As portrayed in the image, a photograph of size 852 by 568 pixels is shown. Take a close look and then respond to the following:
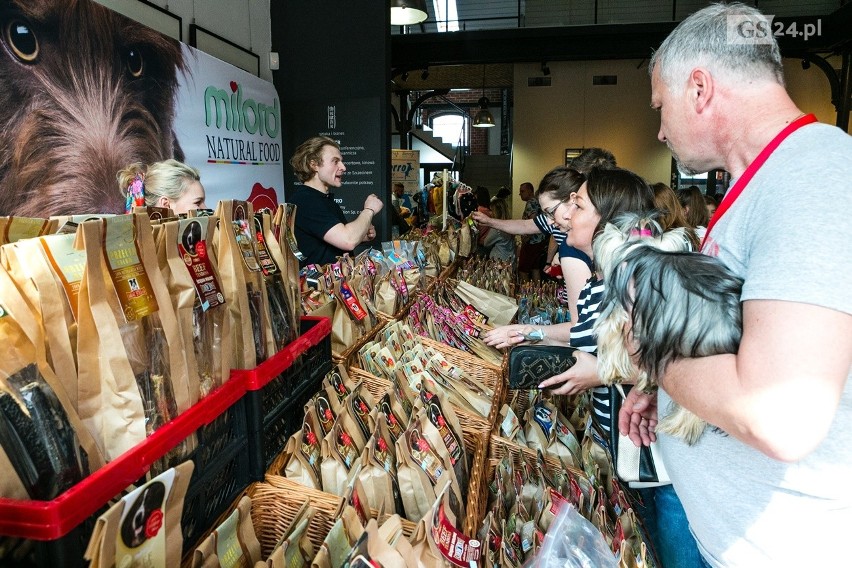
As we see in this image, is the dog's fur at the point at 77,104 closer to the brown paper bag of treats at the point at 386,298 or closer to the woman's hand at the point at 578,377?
the brown paper bag of treats at the point at 386,298

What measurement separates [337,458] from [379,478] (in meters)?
0.13

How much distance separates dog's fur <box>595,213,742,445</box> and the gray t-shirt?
51 millimetres

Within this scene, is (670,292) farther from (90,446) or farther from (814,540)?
(90,446)

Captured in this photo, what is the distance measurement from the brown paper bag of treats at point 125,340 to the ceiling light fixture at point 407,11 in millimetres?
4871

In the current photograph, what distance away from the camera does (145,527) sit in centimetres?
78

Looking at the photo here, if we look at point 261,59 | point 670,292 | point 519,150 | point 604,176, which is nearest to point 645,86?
point 519,150

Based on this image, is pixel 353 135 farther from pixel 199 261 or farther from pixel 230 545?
pixel 230 545

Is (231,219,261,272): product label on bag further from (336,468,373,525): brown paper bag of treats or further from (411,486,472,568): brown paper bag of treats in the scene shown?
(411,486,472,568): brown paper bag of treats

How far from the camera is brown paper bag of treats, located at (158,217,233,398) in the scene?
1024 mm

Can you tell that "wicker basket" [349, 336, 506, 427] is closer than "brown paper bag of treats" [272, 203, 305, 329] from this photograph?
No

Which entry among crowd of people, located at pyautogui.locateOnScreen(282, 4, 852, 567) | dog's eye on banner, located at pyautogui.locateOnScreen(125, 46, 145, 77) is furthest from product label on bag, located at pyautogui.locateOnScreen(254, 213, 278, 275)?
dog's eye on banner, located at pyautogui.locateOnScreen(125, 46, 145, 77)

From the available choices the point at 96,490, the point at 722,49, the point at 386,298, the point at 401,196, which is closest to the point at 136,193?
the point at 386,298

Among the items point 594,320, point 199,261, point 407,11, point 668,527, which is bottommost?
point 668,527

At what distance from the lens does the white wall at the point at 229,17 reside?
12.6 ft
